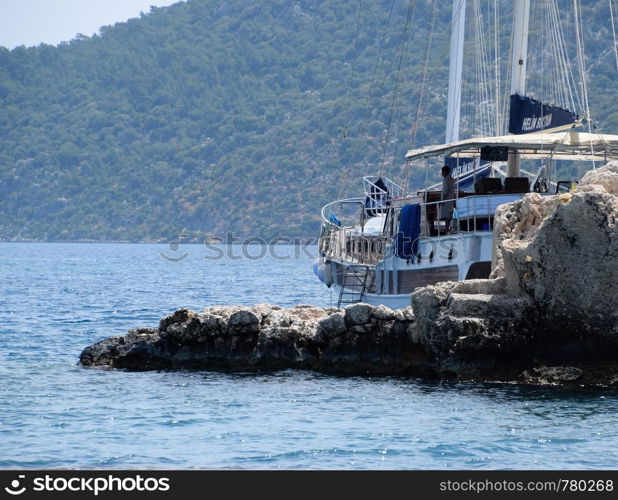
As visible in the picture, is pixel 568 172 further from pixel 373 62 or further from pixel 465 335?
pixel 465 335

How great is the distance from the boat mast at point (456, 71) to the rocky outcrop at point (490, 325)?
55.8ft

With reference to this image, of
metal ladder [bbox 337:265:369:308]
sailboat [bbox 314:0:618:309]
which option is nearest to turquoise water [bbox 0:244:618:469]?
sailboat [bbox 314:0:618:309]

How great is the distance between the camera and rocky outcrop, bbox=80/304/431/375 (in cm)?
1853

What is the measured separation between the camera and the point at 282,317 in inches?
755

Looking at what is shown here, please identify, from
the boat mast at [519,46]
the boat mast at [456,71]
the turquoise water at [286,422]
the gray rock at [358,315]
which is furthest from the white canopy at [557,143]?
the boat mast at [456,71]

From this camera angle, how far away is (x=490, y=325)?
17.3m

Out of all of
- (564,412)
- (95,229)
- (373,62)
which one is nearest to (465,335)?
(564,412)

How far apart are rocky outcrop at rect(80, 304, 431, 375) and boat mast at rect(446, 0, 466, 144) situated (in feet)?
59.2

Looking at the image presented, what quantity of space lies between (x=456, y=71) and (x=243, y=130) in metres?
133

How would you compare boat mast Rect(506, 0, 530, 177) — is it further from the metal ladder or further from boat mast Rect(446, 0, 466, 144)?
boat mast Rect(446, 0, 466, 144)

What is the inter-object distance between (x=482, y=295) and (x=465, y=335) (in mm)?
803

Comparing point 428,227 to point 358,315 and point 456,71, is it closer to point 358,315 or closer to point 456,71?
point 358,315
